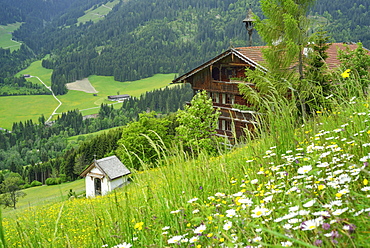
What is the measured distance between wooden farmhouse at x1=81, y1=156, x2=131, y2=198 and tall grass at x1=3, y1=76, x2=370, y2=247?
42.7 metres

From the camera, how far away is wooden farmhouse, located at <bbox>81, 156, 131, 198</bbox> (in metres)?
47.8

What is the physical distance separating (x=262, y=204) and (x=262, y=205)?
1 cm

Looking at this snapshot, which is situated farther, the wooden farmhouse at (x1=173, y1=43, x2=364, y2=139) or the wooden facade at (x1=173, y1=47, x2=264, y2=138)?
the wooden facade at (x1=173, y1=47, x2=264, y2=138)

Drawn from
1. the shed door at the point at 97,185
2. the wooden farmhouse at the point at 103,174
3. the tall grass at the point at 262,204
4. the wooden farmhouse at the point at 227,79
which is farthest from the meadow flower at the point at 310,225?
the shed door at the point at 97,185

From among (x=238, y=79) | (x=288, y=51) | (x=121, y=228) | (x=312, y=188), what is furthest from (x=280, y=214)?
(x=238, y=79)

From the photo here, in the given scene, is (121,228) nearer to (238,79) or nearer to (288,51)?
(288,51)

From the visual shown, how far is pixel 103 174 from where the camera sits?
4775 centimetres

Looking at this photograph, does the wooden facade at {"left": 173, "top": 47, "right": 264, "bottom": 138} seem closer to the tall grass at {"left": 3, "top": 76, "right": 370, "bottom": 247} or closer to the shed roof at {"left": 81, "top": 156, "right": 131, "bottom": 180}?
the shed roof at {"left": 81, "top": 156, "right": 131, "bottom": 180}

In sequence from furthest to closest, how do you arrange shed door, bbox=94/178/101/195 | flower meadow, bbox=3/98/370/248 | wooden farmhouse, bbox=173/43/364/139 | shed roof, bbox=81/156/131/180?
shed door, bbox=94/178/101/195
shed roof, bbox=81/156/131/180
wooden farmhouse, bbox=173/43/364/139
flower meadow, bbox=3/98/370/248

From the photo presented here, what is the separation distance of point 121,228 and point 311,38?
72.8ft

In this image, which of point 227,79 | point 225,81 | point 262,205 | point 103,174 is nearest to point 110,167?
point 103,174

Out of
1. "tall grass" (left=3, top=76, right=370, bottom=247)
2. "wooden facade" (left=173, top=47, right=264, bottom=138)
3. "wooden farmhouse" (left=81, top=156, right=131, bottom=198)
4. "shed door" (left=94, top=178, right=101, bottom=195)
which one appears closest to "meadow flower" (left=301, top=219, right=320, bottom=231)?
"tall grass" (left=3, top=76, right=370, bottom=247)

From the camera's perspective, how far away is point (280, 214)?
3.01 m

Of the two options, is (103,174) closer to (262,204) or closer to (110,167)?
(110,167)
